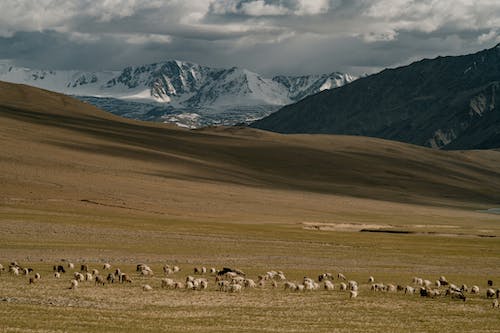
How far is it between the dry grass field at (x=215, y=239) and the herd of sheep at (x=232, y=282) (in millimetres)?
602

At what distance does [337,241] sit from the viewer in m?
75.7

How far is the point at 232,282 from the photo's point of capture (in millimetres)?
41312

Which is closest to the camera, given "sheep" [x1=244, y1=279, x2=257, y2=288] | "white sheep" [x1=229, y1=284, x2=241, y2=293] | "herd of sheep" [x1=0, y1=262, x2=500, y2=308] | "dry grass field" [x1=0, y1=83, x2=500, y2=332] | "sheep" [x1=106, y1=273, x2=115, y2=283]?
"dry grass field" [x1=0, y1=83, x2=500, y2=332]

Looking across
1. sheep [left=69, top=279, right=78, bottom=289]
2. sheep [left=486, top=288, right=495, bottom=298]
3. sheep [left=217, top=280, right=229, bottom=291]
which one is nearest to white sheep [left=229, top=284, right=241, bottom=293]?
sheep [left=217, top=280, right=229, bottom=291]

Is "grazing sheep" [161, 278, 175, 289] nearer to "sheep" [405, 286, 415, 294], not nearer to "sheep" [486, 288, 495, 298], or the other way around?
"sheep" [405, 286, 415, 294]

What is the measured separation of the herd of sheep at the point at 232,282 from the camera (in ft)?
130

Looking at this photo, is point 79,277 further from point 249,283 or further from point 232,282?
point 249,283

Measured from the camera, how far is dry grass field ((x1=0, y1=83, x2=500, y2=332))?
3098cm

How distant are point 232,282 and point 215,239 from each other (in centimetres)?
2883

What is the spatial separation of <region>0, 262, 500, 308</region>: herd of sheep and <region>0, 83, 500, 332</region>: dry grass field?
60 centimetres

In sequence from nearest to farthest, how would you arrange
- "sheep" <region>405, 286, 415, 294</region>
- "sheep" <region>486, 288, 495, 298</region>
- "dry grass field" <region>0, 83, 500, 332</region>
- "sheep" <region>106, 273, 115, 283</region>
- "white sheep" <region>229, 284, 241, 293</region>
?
"dry grass field" <region>0, 83, 500, 332</region> < "white sheep" <region>229, 284, 241, 293</region> < "sheep" <region>486, 288, 495, 298</region> < "sheep" <region>106, 273, 115, 283</region> < "sheep" <region>405, 286, 415, 294</region>

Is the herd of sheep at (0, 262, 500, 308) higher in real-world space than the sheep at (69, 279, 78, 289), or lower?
lower

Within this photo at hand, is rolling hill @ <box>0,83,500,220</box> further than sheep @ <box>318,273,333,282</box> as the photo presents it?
Yes

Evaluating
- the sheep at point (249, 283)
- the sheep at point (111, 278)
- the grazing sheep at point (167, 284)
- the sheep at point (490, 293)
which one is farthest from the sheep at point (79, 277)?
the sheep at point (490, 293)
